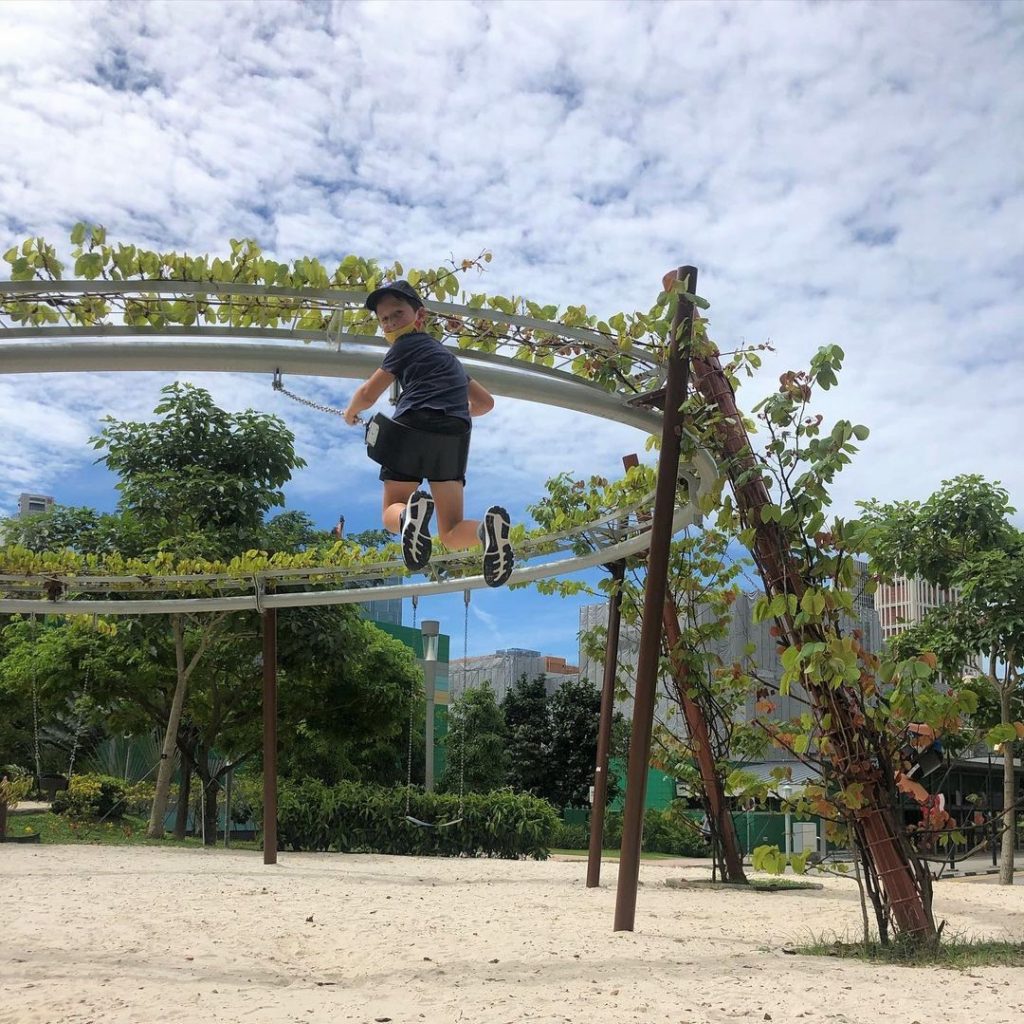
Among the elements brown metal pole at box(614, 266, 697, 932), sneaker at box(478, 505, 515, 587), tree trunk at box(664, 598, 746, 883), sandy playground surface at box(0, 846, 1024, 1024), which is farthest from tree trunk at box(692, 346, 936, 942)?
tree trunk at box(664, 598, 746, 883)

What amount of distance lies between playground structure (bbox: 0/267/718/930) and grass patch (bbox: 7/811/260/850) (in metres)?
5.42

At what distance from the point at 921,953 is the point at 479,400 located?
359 centimetres

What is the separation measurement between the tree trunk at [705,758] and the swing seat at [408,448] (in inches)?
243

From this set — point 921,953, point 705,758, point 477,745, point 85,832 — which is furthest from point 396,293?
point 477,745

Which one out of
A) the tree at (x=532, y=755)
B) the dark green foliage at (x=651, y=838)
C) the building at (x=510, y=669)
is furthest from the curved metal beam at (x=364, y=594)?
the building at (x=510, y=669)

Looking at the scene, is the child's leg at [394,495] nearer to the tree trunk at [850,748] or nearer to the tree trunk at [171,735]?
the tree trunk at [850,748]

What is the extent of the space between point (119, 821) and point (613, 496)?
13.0 metres

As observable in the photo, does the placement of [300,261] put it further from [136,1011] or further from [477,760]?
[477,760]

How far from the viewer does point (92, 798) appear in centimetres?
1695

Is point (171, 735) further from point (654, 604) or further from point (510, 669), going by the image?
point (510, 669)

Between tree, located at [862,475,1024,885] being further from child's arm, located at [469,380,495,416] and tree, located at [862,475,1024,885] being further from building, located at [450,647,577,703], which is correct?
building, located at [450,647,577,703]

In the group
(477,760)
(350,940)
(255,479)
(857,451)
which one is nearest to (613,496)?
(857,451)

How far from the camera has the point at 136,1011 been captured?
12.7ft

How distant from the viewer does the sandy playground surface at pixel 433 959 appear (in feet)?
13.1
